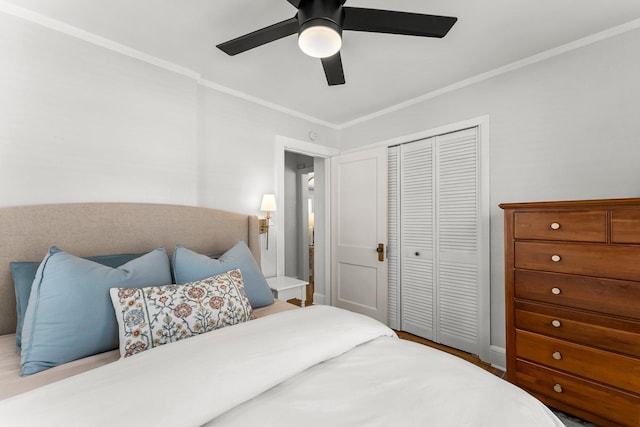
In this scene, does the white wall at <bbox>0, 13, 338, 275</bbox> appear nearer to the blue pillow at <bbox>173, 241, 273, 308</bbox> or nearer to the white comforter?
the blue pillow at <bbox>173, 241, 273, 308</bbox>

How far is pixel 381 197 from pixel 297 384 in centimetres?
243

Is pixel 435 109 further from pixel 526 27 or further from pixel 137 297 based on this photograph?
pixel 137 297

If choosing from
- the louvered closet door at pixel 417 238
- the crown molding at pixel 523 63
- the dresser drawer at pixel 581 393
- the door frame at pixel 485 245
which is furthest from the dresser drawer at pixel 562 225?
the crown molding at pixel 523 63

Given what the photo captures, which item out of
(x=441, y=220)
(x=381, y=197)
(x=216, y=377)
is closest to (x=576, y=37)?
(x=441, y=220)

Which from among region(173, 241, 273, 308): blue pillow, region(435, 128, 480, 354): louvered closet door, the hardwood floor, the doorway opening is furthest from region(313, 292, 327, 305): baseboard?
region(173, 241, 273, 308): blue pillow

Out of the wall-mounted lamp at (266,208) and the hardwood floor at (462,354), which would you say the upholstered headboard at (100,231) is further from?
the hardwood floor at (462,354)

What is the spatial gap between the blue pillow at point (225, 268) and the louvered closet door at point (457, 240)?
5.70ft

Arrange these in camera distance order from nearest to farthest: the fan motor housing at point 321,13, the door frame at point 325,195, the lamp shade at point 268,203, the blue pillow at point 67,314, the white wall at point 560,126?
the blue pillow at point 67,314 < the fan motor housing at point 321,13 < the white wall at point 560,126 < the lamp shade at point 268,203 < the door frame at point 325,195

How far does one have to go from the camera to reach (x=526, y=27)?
1840 mm

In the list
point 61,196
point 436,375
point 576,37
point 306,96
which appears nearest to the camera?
point 436,375

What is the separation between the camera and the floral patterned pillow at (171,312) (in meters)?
1.24

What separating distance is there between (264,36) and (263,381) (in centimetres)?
159

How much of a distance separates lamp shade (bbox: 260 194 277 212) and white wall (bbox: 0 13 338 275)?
19 cm

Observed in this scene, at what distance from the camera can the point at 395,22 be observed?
53.3 inches
